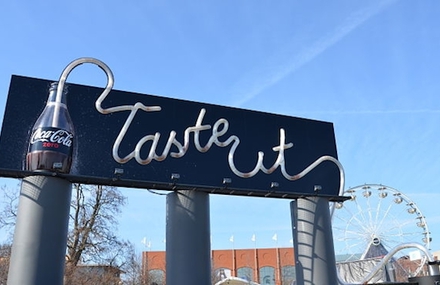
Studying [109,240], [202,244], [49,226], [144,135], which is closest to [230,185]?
[202,244]

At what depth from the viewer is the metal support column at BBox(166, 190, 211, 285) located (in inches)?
508

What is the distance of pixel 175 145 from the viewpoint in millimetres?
14125

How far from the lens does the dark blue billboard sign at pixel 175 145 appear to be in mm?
12516

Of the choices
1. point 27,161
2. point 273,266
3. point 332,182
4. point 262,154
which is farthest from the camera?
point 273,266

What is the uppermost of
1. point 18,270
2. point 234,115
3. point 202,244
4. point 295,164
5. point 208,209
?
point 234,115

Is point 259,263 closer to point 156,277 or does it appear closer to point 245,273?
point 245,273

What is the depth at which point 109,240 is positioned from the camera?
2661 centimetres

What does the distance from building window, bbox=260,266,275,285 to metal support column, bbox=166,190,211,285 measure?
68144 millimetres

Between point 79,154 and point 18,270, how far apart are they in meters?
3.43

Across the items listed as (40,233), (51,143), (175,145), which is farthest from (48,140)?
(175,145)

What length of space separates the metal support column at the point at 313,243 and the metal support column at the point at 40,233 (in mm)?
7591

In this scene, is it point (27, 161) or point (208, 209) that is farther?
point (208, 209)

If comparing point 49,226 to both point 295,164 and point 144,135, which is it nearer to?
point 144,135

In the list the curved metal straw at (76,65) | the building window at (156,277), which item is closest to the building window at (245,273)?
the building window at (156,277)
